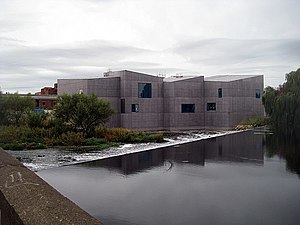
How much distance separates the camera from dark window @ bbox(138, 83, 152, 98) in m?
37.0

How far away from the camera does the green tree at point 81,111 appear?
77.6 ft

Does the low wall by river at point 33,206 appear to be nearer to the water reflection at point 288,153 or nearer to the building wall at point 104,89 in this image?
the water reflection at point 288,153

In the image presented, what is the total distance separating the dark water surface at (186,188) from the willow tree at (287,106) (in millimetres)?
15733

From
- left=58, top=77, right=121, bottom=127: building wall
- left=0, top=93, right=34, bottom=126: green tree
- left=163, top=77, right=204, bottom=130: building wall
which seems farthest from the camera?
left=163, top=77, right=204, bottom=130: building wall

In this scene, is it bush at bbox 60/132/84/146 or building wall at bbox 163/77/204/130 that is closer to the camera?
bush at bbox 60/132/84/146

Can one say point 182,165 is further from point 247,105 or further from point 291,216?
point 247,105

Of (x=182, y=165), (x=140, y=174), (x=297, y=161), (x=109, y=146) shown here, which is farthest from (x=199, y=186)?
(x=109, y=146)

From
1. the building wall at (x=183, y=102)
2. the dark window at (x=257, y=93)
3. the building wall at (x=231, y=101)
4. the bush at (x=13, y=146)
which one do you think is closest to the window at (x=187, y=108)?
the building wall at (x=183, y=102)

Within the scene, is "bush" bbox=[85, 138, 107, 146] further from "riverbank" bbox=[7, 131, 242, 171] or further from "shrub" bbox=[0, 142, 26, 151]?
"shrub" bbox=[0, 142, 26, 151]

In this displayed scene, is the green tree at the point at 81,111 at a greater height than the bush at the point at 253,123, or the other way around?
the green tree at the point at 81,111

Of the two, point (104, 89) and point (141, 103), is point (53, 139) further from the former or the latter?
point (141, 103)

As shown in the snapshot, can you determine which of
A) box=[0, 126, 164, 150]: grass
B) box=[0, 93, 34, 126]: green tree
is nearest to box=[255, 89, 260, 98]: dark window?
box=[0, 126, 164, 150]: grass

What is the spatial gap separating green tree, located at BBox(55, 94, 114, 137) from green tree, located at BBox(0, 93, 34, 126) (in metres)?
3.29

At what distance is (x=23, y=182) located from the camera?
19.9ft
